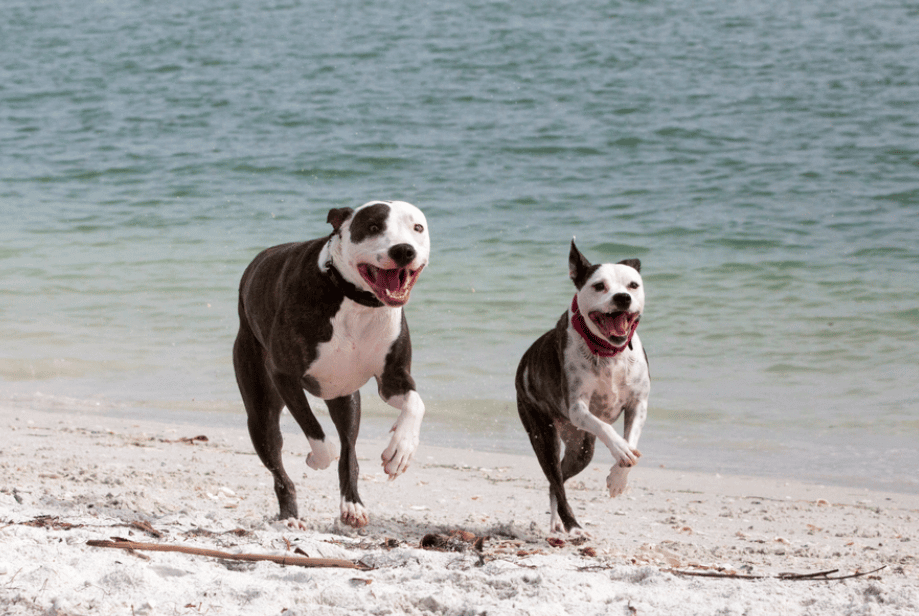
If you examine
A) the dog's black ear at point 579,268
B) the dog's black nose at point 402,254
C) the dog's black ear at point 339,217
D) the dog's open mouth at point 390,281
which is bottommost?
the dog's black ear at point 579,268

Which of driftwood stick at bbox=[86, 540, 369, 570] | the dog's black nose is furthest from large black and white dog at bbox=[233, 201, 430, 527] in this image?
driftwood stick at bbox=[86, 540, 369, 570]

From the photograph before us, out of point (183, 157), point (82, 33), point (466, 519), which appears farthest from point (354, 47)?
point (466, 519)

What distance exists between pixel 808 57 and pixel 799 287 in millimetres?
12663

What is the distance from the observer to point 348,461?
5.29 m

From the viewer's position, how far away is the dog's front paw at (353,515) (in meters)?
5.12

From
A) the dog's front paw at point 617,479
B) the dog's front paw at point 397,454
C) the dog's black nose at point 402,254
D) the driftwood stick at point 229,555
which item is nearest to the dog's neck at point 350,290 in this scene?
the dog's black nose at point 402,254

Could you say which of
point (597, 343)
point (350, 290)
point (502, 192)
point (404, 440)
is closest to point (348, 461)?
point (404, 440)

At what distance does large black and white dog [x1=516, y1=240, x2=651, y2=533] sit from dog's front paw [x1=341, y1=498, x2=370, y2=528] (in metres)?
1.02

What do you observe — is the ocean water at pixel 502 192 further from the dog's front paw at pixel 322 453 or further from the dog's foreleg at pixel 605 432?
the dog's front paw at pixel 322 453

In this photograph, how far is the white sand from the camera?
3.62 metres

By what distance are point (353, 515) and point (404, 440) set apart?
2.29ft

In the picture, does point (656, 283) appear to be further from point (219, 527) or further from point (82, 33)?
point (82, 33)

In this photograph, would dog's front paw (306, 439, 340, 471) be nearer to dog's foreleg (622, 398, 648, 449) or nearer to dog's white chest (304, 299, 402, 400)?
dog's white chest (304, 299, 402, 400)

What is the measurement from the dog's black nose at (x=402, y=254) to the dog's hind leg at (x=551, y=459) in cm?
167
